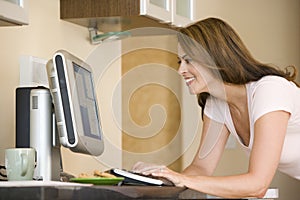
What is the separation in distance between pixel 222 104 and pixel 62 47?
2.15ft

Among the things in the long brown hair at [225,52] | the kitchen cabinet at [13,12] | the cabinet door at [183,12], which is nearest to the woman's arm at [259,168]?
the long brown hair at [225,52]

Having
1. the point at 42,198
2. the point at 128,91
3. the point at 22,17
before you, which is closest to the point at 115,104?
the point at 128,91

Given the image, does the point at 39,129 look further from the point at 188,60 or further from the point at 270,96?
the point at 270,96

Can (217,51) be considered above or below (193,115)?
above

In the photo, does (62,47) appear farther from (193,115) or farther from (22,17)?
(193,115)

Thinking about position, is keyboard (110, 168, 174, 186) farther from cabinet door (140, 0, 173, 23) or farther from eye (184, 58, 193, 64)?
cabinet door (140, 0, 173, 23)

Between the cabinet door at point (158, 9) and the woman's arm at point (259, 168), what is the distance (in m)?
0.70

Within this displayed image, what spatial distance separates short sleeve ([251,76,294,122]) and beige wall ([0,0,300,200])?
81cm

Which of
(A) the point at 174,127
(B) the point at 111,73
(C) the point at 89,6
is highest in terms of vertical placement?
(C) the point at 89,6

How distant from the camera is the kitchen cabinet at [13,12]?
6.85 feet

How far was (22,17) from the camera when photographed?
7.18 ft

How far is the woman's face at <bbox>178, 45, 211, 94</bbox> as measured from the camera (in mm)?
2584

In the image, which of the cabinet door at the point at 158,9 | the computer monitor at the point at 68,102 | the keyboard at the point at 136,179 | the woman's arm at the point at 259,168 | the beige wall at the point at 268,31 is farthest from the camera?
the beige wall at the point at 268,31

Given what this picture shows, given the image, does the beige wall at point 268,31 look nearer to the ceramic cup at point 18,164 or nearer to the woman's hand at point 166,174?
the woman's hand at point 166,174
